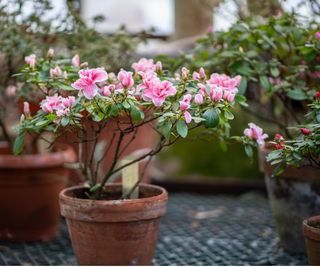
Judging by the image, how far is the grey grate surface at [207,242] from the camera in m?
2.62

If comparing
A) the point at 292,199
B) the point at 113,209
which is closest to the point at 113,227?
the point at 113,209

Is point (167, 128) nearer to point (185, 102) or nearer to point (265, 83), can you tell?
point (185, 102)

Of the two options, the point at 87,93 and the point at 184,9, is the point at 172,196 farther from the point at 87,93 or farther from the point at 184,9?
the point at 87,93

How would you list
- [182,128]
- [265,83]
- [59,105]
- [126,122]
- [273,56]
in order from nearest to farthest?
[182,128] < [59,105] < [126,122] < [265,83] < [273,56]

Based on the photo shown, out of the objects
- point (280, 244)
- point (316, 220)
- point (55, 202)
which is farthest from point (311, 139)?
point (55, 202)

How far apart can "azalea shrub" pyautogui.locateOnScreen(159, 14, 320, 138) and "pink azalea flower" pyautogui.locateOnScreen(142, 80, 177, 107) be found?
2.14 feet

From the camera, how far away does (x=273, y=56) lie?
9.24 feet

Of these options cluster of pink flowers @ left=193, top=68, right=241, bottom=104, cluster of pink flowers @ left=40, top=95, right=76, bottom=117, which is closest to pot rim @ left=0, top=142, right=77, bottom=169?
cluster of pink flowers @ left=40, top=95, right=76, bottom=117

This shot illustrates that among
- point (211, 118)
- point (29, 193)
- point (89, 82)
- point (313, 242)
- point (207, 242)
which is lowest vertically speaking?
point (207, 242)

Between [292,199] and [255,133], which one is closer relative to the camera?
[255,133]

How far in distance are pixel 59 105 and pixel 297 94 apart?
1031mm

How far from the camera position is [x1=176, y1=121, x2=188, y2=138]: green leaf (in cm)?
185

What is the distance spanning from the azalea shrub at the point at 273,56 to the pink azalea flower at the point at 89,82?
73cm

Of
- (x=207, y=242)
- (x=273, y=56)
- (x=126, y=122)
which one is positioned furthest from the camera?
(x=207, y=242)
